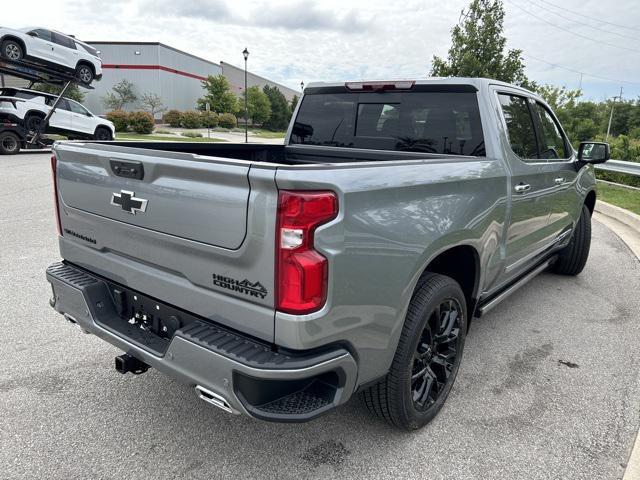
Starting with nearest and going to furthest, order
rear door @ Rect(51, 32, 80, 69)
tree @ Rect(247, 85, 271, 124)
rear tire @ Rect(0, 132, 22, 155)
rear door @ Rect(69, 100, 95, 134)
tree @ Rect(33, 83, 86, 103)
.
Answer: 1. rear tire @ Rect(0, 132, 22, 155)
2. rear door @ Rect(51, 32, 80, 69)
3. rear door @ Rect(69, 100, 95, 134)
4. tree @ Rect(33, 83, 86, 103)
5. tree @ Rect(247, 85, 271, 124)

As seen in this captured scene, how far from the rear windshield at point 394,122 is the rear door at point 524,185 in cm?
29

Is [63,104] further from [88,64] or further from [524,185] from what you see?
[524,185]

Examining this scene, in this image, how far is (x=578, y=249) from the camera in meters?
5.35

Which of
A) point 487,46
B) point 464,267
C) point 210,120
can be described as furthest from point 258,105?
point 464,267

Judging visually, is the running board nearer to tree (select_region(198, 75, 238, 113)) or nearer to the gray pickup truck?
the gray pickup truck

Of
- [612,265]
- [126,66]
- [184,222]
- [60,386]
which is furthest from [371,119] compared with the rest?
[126,66]

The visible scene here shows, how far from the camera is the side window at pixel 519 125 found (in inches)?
134

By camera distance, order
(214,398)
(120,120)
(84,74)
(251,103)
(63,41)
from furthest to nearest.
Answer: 1. (251,103)
2. (120,120)
3. (84,74)
4. (63,41)
5. (214,398)

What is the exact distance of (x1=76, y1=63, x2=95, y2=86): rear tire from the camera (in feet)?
53.5

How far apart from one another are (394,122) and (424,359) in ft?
5.94

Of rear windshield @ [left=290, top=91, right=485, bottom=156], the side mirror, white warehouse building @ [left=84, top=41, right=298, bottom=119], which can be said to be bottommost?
the side mirror

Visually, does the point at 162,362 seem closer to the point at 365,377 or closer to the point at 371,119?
the point at 365,377

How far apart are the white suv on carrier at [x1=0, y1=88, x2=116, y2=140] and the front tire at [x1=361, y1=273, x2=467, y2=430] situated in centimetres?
1663

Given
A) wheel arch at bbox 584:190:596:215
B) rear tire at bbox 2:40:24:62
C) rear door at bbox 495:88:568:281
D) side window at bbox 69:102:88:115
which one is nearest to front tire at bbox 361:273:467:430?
rear door at bbox 495:88:568:281
